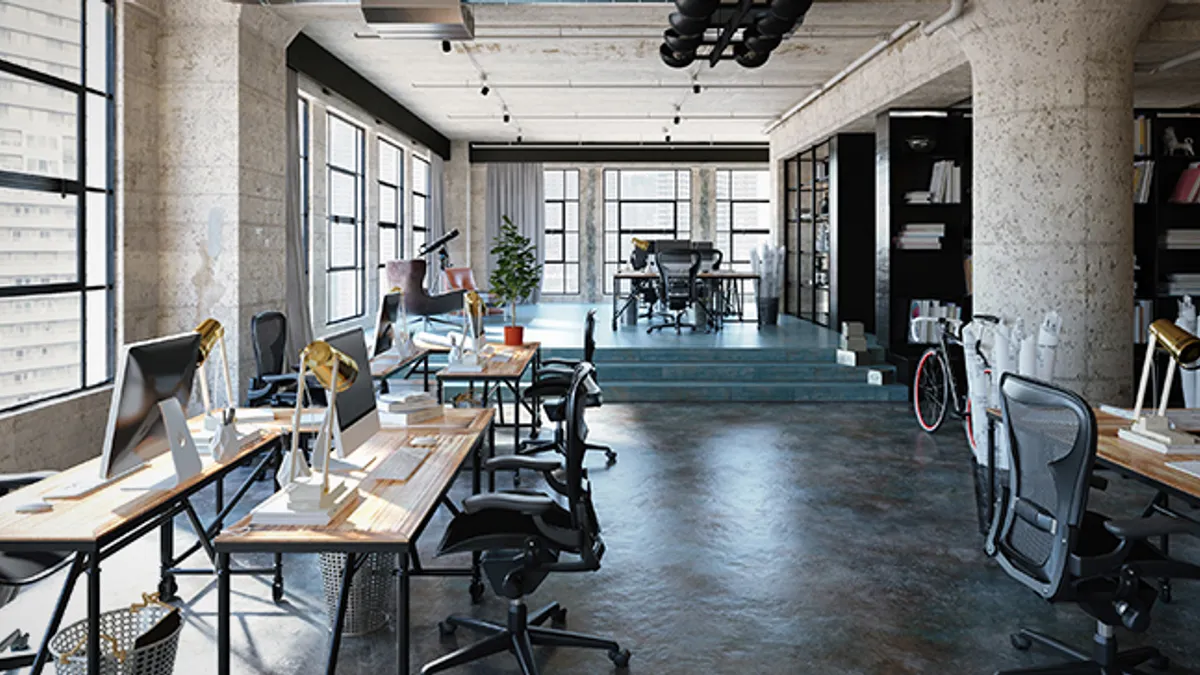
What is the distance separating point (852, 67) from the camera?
32.7 ft


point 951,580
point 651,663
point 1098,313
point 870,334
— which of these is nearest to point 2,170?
point 651,663

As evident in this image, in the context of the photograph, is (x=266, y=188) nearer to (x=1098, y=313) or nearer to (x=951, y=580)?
(x=951, y=580)

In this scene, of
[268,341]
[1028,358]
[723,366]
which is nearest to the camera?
[1028,358]

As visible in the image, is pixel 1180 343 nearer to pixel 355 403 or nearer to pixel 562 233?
pixel 355 403

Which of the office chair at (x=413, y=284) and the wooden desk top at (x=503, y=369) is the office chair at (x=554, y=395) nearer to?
the wooden desk top at (x=503, y=369)

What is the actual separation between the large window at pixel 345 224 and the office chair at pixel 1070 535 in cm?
941

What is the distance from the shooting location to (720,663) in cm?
301

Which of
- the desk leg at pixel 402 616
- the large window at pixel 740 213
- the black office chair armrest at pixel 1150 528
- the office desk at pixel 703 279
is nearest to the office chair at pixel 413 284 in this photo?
the office desk at pixel 703 279

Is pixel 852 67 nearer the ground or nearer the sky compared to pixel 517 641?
nearer the sky

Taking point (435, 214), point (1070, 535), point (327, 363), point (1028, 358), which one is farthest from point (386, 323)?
point (435, 214)

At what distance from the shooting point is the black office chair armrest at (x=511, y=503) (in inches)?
109

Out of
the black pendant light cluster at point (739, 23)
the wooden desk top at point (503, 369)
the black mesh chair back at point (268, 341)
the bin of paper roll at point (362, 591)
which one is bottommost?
the bin of paper roll at point (362, 591)

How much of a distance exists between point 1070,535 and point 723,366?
6.79 meters

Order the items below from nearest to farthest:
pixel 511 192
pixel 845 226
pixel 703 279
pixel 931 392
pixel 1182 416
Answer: pixel 1182 416 < pixel 931 392 < pixel 845 226 < pixel 703 279 < pixel 511 192
